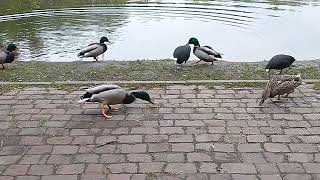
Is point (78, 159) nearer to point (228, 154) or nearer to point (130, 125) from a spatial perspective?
point (130, 125)

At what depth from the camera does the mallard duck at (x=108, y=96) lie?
5.98 m

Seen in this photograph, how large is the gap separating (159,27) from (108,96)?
29.2 ft

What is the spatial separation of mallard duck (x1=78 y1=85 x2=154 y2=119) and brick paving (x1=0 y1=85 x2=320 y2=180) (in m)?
0.15

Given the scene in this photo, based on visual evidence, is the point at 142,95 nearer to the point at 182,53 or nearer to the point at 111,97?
the point at 111,97

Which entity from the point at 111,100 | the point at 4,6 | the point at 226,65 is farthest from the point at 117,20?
the point at 111,100

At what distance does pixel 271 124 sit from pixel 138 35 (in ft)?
27.0

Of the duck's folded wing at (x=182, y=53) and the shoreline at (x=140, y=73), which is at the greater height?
the duck's folded wing at (x=182, y=53)

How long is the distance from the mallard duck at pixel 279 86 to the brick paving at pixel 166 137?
0.16 metres

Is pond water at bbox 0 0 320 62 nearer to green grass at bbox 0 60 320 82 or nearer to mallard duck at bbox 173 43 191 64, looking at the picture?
green grass at bbox 0 60 320 82

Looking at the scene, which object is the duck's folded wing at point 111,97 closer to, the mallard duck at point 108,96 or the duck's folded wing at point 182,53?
the mallard duck at point 108,96

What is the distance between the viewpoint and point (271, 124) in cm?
572

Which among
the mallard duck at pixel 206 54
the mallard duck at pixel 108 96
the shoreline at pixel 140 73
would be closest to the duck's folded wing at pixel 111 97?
the mallard duck at pixel 108 96

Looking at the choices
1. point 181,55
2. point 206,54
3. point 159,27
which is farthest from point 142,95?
point 159,27

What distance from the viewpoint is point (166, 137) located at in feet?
17.5
